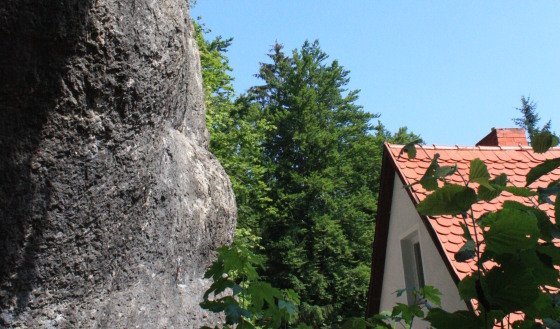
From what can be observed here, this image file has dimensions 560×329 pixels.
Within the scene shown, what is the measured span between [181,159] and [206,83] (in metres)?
14.9

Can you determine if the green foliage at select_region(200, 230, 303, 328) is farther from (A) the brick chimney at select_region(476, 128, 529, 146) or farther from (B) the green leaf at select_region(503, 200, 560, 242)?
(A) the brick chimney at select_region(476, 128, 529, 146)

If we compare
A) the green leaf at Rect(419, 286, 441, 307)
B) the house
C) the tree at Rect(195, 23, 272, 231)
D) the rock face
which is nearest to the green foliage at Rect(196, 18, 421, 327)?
the tree at Rect(195, 23, 272, 231)

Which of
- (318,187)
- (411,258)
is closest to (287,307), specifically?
(411,258)

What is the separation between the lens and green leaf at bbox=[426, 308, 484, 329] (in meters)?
0.86

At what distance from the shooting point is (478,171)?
0.95 metres

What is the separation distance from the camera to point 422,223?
7.70 m

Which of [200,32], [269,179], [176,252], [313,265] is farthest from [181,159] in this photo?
[269,179]

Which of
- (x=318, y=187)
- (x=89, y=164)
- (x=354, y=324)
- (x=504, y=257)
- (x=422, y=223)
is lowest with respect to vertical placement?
(x=354, y=324)

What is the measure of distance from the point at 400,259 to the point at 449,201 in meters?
8.04

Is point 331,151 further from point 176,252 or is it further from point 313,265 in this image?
point 176,252

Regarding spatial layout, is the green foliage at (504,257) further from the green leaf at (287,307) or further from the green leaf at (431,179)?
the green leaf at (287,307)

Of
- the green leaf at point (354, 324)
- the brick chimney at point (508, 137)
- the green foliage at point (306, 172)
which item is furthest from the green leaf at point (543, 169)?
the green foliage at point (306, 172)

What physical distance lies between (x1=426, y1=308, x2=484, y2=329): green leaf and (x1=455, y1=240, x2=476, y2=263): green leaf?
0.09 m

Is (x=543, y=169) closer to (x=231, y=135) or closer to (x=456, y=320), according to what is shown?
(x=456, y=320)
